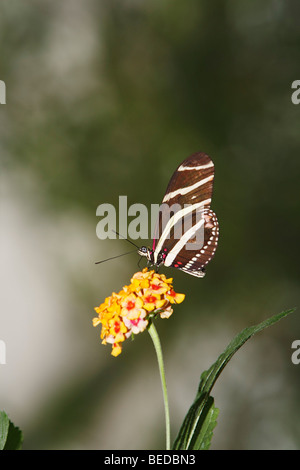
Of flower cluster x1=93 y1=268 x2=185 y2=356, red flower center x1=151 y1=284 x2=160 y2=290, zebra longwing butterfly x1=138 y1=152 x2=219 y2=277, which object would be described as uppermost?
zebra longwing butterfly x1=138 y1=152 x2=219 y2=277

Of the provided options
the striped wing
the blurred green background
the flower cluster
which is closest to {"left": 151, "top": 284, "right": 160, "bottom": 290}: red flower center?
the flower cluster

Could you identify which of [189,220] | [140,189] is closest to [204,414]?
[189,220]

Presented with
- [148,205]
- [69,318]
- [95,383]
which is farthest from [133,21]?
[95,383]

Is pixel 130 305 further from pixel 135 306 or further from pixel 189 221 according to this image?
pixel 189 221

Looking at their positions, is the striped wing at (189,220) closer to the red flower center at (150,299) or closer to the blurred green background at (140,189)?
the red flower center at (150,299)

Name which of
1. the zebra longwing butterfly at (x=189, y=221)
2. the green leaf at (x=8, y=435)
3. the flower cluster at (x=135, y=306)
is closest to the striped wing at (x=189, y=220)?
the zebra longwing butterfly at (x=189, y=221)

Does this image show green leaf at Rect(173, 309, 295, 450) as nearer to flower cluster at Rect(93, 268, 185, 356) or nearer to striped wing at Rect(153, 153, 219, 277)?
flower cluster at Rect(93, 268, 185, 356)
